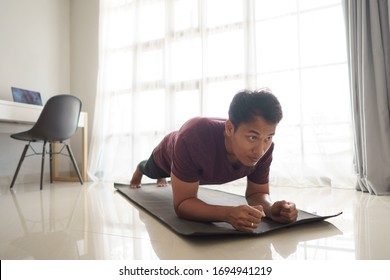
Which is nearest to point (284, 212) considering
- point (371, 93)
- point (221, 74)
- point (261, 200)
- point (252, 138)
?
point (261, 200)

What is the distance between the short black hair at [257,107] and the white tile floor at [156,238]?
0.37 metres

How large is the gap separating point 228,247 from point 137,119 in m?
2.35

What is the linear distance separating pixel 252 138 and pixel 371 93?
146cm

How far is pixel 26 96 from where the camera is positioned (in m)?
3.04

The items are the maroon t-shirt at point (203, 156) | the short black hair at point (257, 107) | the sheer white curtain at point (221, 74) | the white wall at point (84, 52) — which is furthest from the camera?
the white wall at point (84, 52)

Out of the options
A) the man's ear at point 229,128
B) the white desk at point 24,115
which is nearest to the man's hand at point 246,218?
the man's ear at point 229,128

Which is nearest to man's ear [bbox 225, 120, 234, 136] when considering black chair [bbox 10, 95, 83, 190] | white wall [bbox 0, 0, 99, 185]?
black chair [bbox 10, 95, 83, 190]

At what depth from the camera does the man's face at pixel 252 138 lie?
89 centimetres

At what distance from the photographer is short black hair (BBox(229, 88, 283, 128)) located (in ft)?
2.92

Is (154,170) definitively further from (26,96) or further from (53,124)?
(26,96)

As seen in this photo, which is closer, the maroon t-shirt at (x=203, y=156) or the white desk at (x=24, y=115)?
the maroon t-shirt at (x=203, y=156)

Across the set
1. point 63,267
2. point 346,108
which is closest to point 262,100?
point 63,267

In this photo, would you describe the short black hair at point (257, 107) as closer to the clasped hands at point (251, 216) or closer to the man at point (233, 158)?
the man at point (233, 158)

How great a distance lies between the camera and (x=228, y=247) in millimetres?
808
